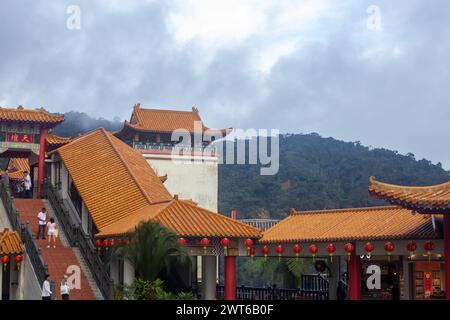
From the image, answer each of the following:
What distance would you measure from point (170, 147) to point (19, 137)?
13.9m

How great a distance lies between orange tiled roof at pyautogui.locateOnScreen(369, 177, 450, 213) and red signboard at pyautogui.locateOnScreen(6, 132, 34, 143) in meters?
14.4

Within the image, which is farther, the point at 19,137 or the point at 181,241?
the point at 19,137

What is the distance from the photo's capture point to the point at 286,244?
23.8m

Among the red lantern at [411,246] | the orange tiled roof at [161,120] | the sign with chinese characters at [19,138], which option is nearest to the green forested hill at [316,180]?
the orange tiled roof at [161,120]

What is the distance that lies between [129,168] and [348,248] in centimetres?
784

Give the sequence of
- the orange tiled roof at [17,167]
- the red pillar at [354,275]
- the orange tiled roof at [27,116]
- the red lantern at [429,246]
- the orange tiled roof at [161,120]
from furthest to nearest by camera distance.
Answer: the orange tiled roof at [161,120] < the orange tiled roof at [17,167] < the orange tiled roof at [27,116] < the red pillar at [354,275] < the red lantern at [429,246]

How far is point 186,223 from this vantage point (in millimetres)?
20797

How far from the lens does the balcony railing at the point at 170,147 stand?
4131 cm

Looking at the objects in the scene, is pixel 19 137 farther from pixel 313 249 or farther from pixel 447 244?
pixel 447 244

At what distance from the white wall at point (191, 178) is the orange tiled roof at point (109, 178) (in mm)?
11626

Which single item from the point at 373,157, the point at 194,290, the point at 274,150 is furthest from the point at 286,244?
the point at 274,150

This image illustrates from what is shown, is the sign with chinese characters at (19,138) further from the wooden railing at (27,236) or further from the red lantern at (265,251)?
the red lantern at (265,251)

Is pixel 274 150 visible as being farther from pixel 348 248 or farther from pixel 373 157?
pixel 348 248

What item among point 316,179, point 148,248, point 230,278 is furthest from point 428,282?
point 316,179
